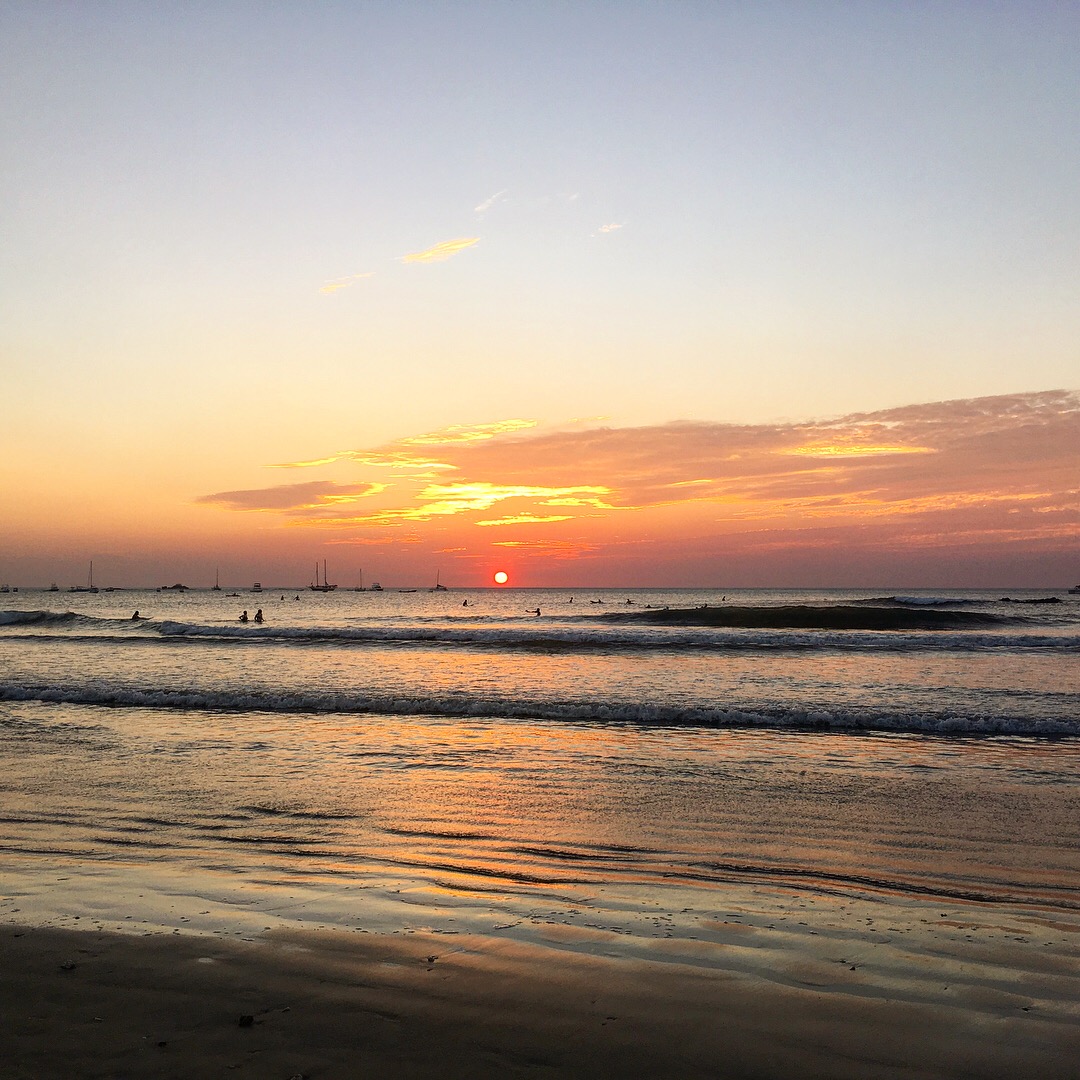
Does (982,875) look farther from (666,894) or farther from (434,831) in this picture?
(434,831)

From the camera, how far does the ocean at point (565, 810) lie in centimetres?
595

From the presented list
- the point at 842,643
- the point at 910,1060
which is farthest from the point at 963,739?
the point at 842,643

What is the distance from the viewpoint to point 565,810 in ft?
30.9

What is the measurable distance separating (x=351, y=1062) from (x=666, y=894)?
10.5 ft

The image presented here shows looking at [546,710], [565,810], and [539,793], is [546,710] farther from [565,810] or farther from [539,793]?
[565,810]

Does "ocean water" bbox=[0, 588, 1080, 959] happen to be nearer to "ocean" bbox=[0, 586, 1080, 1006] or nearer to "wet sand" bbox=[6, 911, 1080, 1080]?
"ocean" bbox=[0, 586, 1080, 1006]

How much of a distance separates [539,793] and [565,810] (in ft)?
3.04

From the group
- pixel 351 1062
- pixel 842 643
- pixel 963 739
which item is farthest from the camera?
pixel 842 643

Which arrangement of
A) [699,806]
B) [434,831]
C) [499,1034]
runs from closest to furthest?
1. [499,1034]
2. [434,831]
3. [699,806]

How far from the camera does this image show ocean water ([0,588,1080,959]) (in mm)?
6578

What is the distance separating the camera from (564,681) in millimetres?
23703

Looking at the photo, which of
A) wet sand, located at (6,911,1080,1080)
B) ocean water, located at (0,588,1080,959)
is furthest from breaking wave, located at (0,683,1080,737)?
wet sand, located at (6,911,1080,1080)

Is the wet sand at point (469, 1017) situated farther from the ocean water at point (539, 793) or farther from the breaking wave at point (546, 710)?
the breaking wave at point (546, 710)

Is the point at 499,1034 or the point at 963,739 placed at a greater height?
the point at 499,1034
